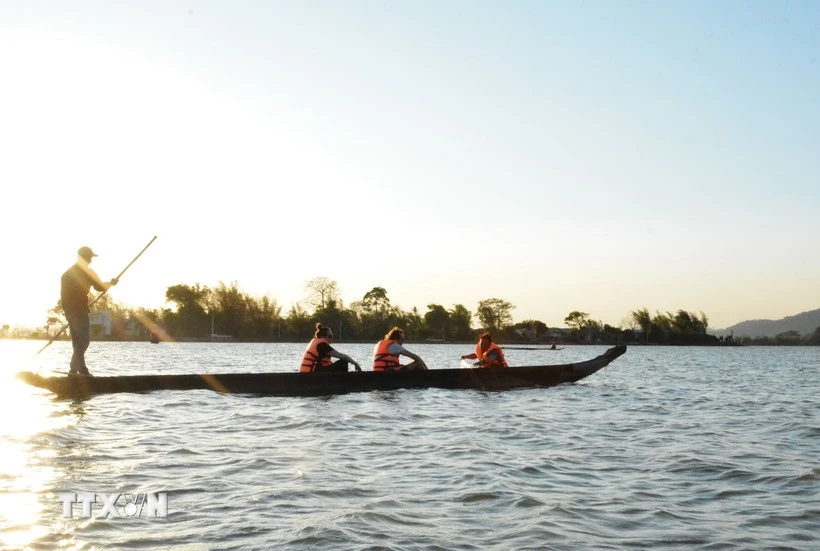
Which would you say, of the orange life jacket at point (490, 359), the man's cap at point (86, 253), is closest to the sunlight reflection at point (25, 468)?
the man's cap at point (86, 253)

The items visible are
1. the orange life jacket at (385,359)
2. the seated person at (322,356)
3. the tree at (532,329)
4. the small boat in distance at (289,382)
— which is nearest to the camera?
the small boat in distance at (289,382)

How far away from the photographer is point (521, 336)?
5748 inches

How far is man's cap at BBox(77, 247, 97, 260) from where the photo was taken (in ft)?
44.7

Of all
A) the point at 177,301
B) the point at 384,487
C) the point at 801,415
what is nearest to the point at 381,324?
the point at 177,301

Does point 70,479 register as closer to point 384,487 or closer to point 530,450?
point 384,487

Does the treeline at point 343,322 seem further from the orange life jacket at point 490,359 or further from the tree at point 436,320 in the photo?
the orange life jacket at point 490,359

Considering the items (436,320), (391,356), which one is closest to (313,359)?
(391,356)

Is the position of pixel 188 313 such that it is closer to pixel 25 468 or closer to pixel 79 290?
pixel 79 290

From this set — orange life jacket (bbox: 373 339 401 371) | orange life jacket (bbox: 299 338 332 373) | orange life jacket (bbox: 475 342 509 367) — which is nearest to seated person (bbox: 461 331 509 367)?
orange life jacket (bbox: 475 342 509 367)

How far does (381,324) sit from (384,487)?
11579cm

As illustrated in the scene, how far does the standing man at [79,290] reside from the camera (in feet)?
44.4

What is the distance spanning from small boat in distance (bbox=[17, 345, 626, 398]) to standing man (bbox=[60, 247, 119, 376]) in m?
0.94

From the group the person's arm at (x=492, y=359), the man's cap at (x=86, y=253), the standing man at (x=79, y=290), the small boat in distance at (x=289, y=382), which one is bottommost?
the small boat in distance at (x=289, y=382)

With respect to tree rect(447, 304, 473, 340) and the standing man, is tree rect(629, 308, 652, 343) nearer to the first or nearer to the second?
tree rect(447, 304, 473, 340)
